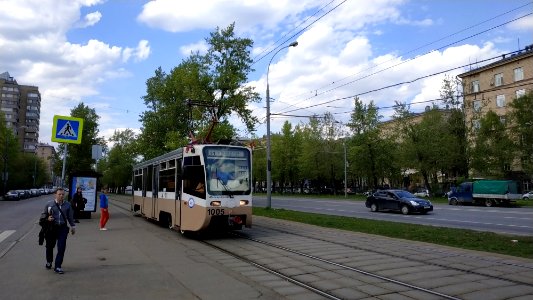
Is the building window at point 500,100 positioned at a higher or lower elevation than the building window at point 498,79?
lower

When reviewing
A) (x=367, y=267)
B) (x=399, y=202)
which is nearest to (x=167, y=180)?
(x=367, y=267)

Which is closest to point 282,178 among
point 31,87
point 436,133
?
point 436,133

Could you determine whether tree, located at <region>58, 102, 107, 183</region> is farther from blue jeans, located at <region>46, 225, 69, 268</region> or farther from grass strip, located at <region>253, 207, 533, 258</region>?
blue jeans, located at <region>46, 225, 69, 268</region>

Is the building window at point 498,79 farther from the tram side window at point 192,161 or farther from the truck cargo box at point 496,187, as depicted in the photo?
the tram side window at point 192,161

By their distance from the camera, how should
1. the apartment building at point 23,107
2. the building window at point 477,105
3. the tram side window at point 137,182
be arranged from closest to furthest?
the tram side window at point 137,182
the building window at point 477,105
the apartment building at point 23,107

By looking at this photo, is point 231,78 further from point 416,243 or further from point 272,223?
point 416,243

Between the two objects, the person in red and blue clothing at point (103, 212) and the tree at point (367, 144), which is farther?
the tree at point (367, 144)

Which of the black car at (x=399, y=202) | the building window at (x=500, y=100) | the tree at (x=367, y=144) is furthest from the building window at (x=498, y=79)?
the black car at (x=399, y=202)

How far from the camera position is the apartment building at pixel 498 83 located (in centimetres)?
5688

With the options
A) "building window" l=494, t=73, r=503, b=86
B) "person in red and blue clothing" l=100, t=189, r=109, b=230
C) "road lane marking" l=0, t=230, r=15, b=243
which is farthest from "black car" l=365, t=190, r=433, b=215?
"building window" l=494, t=73, r=503, b=86

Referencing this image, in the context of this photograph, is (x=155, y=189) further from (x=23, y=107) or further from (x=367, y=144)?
(x=23, y=107)

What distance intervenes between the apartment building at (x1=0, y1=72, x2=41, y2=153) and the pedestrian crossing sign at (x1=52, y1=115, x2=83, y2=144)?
11582 cm

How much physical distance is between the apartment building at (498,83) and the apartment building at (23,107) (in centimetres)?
11109

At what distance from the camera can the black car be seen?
27812mm
